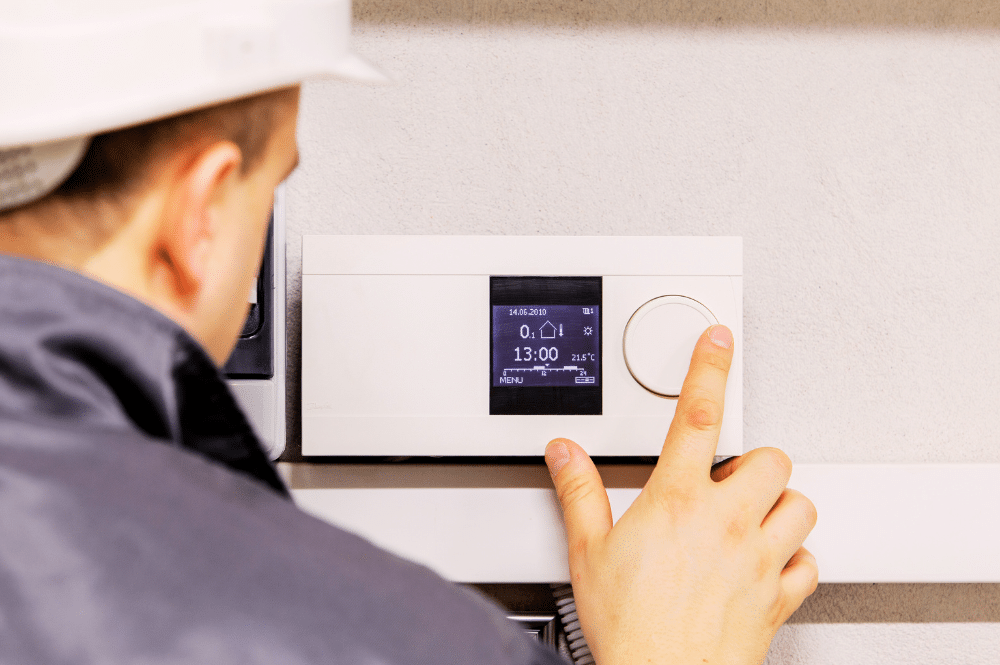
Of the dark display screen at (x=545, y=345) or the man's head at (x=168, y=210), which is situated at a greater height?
the man's head at (x=168, y=210)

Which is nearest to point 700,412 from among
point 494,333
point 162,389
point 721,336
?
point 721,336

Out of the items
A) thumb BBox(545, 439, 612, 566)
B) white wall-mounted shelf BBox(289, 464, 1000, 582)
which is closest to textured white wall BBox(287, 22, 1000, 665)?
white wall-mounted shelf BBox(289, 464, 1000, 582)

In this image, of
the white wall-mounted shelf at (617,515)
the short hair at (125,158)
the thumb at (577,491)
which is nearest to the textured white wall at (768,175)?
the white wall-mounted shelf at (617,515)

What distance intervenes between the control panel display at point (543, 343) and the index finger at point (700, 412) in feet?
0.23

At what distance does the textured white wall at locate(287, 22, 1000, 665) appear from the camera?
581 mm

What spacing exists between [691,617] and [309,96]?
0.52 m

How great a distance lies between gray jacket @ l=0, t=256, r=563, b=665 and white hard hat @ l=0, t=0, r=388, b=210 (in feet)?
0.16

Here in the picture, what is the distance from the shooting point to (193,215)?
0.29m

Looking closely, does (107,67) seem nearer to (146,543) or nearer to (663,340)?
(146,543)

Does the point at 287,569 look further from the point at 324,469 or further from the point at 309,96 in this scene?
the point at 309,96

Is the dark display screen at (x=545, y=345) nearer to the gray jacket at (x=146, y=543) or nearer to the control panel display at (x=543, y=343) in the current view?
the control panel display at (x=543, y=343)

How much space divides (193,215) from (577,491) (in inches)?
13.2

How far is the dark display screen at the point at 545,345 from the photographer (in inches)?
19.7

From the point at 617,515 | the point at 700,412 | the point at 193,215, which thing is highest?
the point at 193,215
